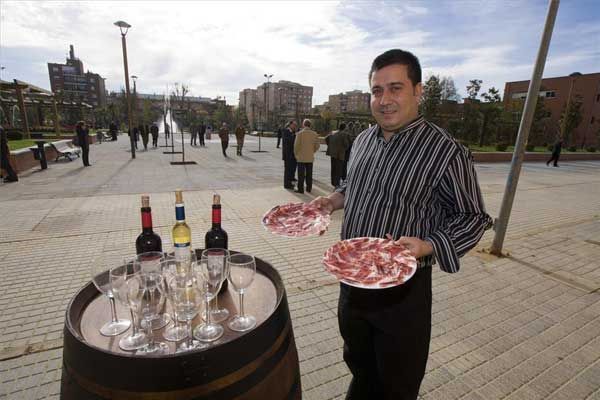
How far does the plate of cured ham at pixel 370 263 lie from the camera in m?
1.42

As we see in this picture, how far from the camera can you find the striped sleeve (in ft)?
5.16

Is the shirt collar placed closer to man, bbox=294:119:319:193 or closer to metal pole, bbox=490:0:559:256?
metal pole, bbox=490:0:559:256

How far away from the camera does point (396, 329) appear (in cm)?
173

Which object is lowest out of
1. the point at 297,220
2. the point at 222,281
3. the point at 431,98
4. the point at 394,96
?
the point at 222,281

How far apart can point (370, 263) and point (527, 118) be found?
447cm

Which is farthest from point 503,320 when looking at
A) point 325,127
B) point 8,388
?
point 325,127

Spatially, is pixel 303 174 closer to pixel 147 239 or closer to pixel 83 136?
pixel 147 239

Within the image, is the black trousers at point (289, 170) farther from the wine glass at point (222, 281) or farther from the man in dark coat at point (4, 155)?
the wine glass at point (222, 281)

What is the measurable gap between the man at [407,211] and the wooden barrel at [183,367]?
59cm

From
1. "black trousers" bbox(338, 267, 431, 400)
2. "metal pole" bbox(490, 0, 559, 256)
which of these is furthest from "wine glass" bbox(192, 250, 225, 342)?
"metal pole" bbox(490, 0, 559, 256)

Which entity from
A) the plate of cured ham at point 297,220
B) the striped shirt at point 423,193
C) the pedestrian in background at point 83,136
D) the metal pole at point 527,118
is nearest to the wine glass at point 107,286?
the plate of cured ham at point 297,220

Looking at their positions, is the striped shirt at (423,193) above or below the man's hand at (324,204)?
above

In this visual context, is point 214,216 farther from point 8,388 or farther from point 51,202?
point 51,202

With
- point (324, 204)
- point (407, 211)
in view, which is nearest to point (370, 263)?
point (407, 211)
